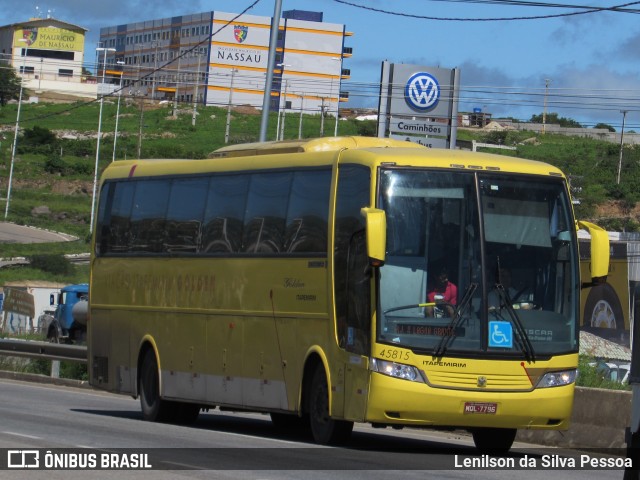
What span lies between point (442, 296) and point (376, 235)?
109 cm

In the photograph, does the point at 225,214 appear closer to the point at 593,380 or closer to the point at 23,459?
the point at 593,380

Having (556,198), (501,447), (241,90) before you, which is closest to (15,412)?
(501,447)

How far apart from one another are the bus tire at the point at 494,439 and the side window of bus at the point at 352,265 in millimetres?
2063

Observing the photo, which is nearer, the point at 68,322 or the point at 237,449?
the point at 237,449

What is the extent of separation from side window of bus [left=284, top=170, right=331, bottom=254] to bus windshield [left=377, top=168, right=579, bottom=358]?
122 centimetres

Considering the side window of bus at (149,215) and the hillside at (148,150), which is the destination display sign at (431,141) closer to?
the side window of bus at (149,215)

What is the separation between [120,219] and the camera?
20.6 m

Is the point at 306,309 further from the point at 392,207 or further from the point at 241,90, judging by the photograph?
the point at 241,90

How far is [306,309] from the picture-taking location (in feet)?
51.5

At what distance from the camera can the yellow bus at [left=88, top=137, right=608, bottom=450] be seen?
553 inches

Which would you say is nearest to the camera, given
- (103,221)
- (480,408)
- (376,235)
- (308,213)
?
(376,235)

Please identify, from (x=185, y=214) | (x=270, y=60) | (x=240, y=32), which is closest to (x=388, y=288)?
(x=185, y=214)

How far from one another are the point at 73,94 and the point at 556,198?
14227 centimetres

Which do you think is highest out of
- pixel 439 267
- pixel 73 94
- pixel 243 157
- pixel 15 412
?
pixel 73 94
